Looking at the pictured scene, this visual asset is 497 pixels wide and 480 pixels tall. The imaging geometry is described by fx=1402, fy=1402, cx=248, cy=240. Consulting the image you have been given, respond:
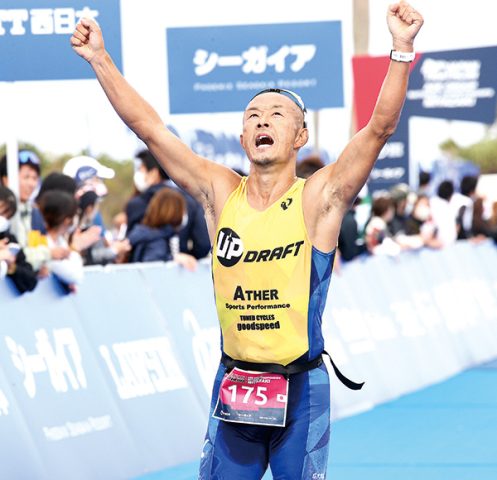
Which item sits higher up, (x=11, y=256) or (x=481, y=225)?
(x=11, y=256)

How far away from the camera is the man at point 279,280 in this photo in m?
5.30

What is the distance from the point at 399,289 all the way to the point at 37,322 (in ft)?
23.8

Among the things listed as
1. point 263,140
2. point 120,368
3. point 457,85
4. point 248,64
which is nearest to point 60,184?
point 120,368

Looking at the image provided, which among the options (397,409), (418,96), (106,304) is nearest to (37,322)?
(106,304)

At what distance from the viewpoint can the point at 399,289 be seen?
49.6 feet

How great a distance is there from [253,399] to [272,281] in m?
0.46

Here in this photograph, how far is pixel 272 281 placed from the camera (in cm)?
531

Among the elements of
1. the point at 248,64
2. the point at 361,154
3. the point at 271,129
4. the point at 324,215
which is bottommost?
the point at 324,215

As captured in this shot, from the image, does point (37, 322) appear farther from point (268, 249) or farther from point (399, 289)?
point (399, 289)

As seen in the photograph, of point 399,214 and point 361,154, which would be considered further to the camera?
point 399,214

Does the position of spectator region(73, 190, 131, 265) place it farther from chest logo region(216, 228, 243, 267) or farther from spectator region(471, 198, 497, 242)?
spectator region(471, 198, 497, 242)

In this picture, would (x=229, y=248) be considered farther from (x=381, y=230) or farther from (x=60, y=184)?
(x=381, y=230)

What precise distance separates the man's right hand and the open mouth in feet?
2.75

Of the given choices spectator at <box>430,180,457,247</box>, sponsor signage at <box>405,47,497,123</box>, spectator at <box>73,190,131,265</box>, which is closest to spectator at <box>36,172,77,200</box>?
spectator at <box>73,190,131,265</box>
